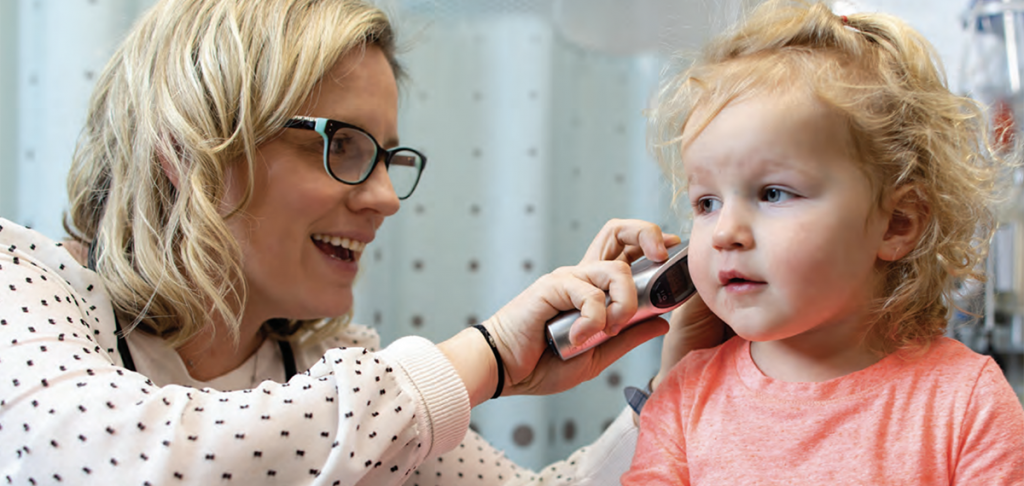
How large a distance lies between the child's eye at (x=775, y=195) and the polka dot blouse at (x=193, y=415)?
0.32 metres

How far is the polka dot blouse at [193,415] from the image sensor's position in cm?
58

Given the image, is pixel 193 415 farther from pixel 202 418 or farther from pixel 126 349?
pixel 126 349

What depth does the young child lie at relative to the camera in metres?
0.62

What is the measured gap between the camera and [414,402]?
2.13ft

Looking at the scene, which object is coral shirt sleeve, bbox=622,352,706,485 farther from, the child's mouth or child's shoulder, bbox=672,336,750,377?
the child's mouth

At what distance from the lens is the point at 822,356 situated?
69 cm

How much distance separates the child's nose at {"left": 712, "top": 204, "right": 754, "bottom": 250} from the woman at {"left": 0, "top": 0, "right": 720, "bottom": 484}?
0.12 meters

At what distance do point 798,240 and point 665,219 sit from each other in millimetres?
806

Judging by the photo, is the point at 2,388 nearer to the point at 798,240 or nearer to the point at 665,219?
the point at 798,240

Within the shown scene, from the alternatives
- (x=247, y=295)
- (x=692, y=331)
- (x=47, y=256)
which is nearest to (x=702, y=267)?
(x=692, y=331)

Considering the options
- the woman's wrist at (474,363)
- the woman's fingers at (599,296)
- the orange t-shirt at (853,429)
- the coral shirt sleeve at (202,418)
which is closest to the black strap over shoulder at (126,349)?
the coral shirt sleeve at (202,418)

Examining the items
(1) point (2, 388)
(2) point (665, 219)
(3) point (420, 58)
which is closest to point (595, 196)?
(2) point (665, 219)

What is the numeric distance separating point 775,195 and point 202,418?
52 cm

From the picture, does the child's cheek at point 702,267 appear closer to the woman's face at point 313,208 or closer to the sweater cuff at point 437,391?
the sweater cuff at point 437,391
